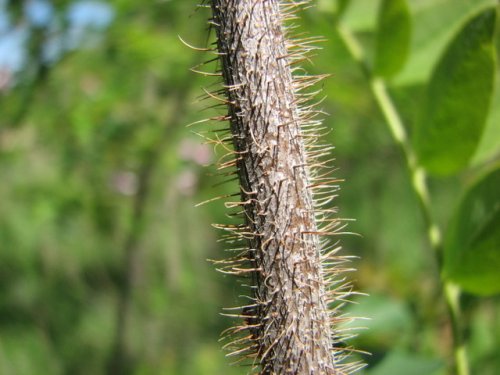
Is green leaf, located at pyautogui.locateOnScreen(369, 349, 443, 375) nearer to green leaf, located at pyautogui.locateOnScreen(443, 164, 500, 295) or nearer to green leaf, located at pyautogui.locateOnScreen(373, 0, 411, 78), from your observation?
green leaf, located at pyautogui.locateOnScreen(443, 164, 500, 295)

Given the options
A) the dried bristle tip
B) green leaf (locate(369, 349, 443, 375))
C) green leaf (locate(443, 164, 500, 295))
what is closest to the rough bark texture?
the dried bristle tip

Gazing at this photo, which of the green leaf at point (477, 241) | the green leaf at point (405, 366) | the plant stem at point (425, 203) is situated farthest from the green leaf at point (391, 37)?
the green leaf at point (405, 366)

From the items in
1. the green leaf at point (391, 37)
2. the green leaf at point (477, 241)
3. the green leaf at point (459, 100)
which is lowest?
the green leaf at point (477, 241)

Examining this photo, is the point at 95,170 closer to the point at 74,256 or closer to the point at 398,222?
the point at 74,256

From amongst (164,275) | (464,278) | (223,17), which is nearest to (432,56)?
(464,278)

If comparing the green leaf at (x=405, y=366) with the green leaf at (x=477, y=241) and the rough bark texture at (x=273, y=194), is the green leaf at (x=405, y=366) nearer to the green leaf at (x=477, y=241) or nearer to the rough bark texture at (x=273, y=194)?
the green leaf at (x=477, y=241)
